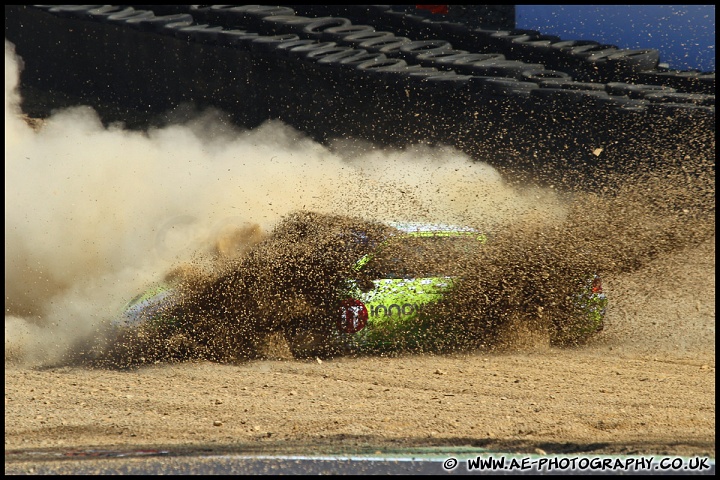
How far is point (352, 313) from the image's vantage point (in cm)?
622

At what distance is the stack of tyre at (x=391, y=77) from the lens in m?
7.98

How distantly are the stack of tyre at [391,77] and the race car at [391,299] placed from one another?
2.15m

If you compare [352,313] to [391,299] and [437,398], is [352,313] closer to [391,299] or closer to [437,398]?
[391,299]

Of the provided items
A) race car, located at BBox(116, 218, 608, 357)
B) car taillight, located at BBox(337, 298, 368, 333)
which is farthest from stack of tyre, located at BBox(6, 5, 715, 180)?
car taillight, located at BBox(337, 298, 368, 333)

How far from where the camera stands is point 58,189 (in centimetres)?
834

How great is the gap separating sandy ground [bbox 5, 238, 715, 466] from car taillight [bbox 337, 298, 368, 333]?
31 cm

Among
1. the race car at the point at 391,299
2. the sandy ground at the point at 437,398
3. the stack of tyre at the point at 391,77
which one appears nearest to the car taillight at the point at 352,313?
the race car at the point at 391,299

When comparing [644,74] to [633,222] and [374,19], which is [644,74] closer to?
[633,222]

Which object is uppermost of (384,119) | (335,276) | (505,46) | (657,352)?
(505,46)

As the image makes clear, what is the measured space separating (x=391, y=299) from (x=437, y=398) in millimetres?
980

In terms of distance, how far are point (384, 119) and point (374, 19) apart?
1100 millimetres

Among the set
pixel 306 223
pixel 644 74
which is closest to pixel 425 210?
pixel 306 223

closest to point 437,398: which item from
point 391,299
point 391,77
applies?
point 391,299

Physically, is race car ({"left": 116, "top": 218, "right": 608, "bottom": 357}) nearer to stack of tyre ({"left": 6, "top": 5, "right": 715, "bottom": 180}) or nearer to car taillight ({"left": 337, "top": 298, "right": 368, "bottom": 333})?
car taillight ({"left": 337, "top": 298, "right": 368, "bottom": 333})
